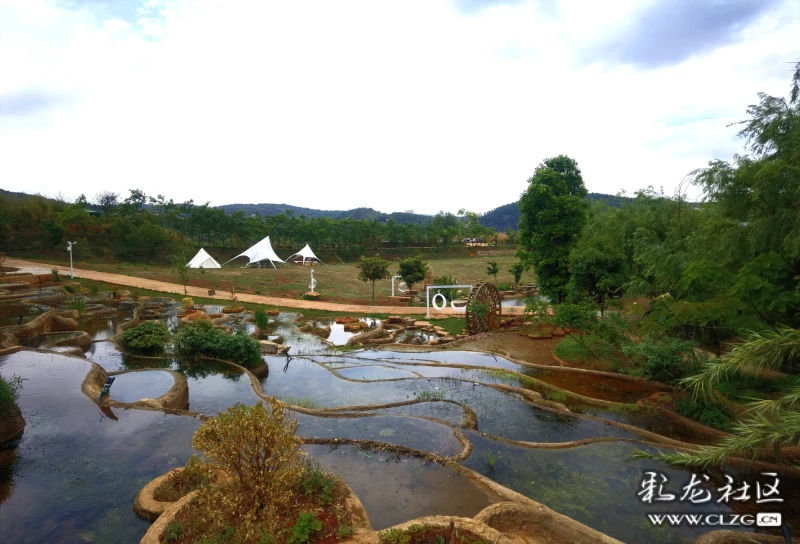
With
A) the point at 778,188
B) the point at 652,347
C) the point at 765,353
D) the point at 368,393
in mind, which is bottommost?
the point at 368,393

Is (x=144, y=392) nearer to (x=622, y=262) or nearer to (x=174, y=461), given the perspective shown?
(x=174, y=461)

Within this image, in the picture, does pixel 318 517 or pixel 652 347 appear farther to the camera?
pixel 652 347

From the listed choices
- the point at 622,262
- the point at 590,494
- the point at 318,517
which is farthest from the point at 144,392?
the point at 622,262

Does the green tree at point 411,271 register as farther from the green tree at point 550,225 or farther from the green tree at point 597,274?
the green tree at point 597,274

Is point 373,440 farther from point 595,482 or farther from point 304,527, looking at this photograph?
point 595,482

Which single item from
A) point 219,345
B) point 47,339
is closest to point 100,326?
point 47,339

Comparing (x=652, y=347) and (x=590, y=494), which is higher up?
(x=652, y=347)

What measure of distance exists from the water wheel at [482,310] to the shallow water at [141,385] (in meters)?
11.1

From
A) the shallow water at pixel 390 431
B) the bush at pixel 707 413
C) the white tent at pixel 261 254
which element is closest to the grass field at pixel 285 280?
the white tent at pixel 261 254

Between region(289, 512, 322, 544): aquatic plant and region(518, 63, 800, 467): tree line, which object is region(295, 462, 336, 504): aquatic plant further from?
region(518, 63, 800, 467): tree line

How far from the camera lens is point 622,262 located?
17.8 meters

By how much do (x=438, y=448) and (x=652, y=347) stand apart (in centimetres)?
609

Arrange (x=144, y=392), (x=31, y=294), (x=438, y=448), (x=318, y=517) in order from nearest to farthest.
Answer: (x=318, y=517) < (x=438, y=448) < (x=144, y=392) < (x=31, y=294)

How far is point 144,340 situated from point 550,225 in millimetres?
17812
